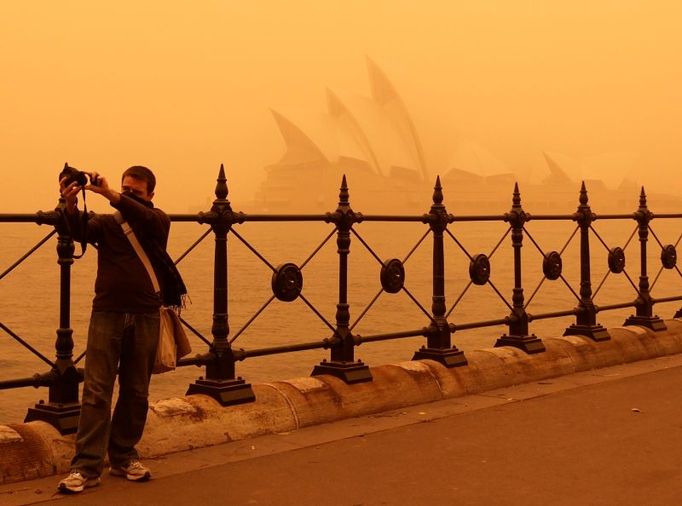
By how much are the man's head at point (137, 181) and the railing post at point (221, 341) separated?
1.09m

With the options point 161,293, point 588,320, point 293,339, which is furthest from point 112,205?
point 293,339

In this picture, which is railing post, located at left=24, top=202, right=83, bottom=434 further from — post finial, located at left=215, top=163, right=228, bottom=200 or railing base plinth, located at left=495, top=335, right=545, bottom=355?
railing base plinth, located at left=495, top=335, right=545, bottom=355

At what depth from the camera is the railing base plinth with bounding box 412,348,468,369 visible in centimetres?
761

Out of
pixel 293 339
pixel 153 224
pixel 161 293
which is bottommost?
pixel 293 339

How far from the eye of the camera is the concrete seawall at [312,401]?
5.02m

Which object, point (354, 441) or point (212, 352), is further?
point (212, 352)

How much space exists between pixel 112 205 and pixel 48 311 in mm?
32743

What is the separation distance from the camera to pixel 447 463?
5.26 metres

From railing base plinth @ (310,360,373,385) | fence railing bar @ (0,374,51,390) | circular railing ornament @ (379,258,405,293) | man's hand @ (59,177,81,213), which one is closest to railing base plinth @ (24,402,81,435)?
fence railing bar @ (0,374,51,390)

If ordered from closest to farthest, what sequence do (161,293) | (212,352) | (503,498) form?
(503,498) < (161,293) < (212,352)

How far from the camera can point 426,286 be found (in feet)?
159

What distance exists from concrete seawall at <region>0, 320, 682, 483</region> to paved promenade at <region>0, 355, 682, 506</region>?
4.1 inches

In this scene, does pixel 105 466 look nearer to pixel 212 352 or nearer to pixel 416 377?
pixel 212 352

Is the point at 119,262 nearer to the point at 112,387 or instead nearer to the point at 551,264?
the point at 112,387
